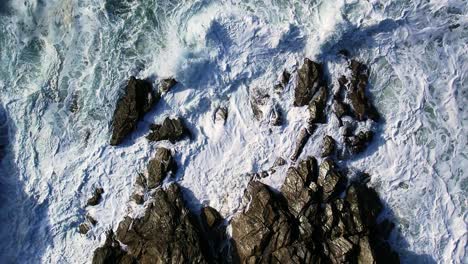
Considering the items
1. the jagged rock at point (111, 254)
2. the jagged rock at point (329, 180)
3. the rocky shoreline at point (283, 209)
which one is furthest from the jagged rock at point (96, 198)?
the jagged rock at point (329, 180)

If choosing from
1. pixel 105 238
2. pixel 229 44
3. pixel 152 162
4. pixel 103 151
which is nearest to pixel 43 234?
pixel 105 238

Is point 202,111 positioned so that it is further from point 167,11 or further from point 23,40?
point 23,40

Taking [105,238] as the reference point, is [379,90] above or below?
above

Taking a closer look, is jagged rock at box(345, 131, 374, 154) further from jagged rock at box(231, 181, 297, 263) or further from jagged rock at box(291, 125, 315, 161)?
jagged rock at box(231, 181, 297, 263)

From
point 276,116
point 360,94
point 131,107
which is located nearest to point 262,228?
point 276,116

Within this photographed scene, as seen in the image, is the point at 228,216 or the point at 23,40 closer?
the point at 228,216

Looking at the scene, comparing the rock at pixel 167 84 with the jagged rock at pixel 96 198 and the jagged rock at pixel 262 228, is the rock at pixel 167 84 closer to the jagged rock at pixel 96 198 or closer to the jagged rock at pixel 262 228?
the jagged rock at pixel 96 198

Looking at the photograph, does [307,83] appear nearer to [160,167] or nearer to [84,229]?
[160,167]

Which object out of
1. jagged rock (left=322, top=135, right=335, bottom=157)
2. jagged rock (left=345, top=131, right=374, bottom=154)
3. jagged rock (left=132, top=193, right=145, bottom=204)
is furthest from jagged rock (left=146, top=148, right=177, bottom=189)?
jagged rock (left=345, top=131, right=374, bottom=154)
